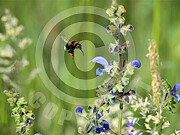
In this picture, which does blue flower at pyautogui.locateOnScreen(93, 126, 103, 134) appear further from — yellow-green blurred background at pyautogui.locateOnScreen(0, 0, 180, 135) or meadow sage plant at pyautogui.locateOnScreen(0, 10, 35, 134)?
yellow-green blurred background at pyautogui.locateOnScreen(0, 0, 180, 135)

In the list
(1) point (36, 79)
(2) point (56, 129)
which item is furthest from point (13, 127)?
(1) point (36, 79)

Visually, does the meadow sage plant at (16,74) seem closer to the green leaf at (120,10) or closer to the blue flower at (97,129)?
the blue flower at (97,129)

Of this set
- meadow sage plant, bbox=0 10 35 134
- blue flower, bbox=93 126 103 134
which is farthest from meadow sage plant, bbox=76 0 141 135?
meadow sage plant, bbox=0 10 35 134

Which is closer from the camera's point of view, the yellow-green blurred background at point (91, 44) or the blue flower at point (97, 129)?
the blue flower at point (97, 129)

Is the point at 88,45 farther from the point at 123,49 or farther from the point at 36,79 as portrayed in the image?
the point at 123,49

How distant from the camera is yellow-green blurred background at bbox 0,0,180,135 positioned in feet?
7.05

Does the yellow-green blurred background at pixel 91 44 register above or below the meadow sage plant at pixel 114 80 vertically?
above

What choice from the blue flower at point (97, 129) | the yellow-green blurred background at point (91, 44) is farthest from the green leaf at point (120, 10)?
the yellow-green blurred background at point (91, 44)

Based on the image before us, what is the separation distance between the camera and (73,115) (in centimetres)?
223

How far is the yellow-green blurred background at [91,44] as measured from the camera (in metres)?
2.15

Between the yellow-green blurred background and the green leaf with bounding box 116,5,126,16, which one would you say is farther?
the yellow-green blurred background

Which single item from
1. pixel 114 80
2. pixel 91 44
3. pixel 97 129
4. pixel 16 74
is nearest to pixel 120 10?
pixel 114 80

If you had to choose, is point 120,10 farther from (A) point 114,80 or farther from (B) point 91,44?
(B) point 91,44

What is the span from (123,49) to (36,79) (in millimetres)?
1162
